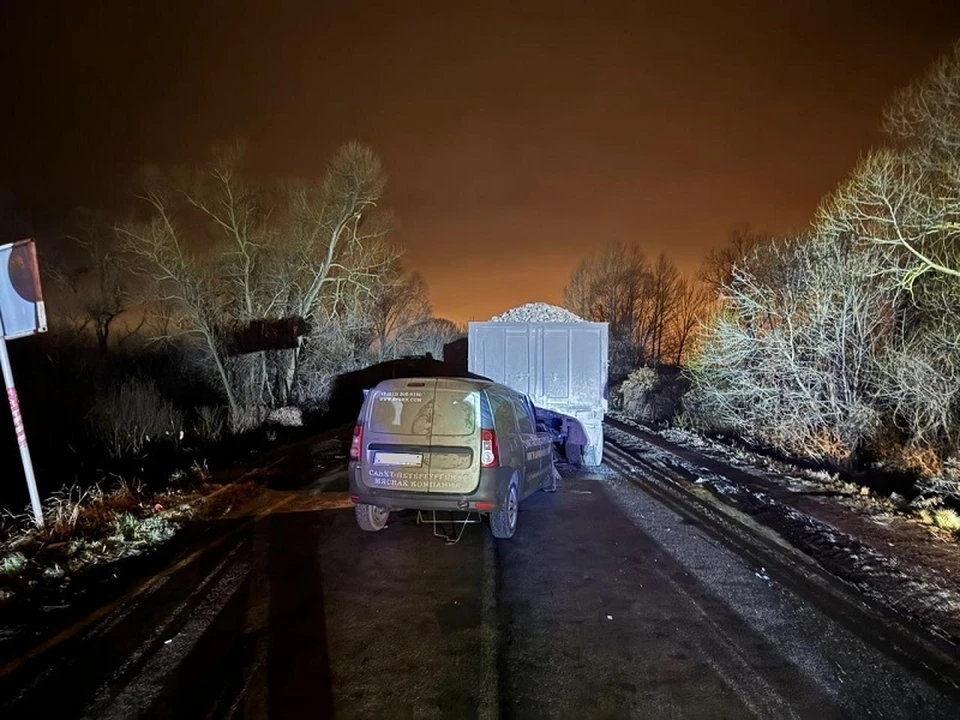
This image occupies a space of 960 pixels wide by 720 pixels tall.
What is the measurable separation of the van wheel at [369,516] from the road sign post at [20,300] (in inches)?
136

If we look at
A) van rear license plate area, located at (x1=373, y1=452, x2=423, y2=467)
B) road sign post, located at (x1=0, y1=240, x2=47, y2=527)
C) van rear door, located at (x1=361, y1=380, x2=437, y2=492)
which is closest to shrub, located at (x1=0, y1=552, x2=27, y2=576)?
road sign post, located at (x1=0, y1=240, x2=47, y2=527)

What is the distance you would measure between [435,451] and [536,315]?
688cm

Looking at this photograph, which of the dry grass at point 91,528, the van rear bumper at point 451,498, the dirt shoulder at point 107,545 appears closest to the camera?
the dirt shoulder at point 107,545

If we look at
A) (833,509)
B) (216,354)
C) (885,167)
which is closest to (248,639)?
(833,509)

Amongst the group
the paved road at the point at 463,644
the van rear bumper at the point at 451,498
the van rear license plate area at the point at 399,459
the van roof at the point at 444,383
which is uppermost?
the van roof at the point at 444,383

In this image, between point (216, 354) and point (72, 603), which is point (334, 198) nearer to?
point (216, 354)

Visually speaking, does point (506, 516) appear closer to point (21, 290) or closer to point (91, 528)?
point (91, 528)

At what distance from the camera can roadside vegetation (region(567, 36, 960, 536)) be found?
11.1 m

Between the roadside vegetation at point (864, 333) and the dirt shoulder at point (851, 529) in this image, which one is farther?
the roadside vegetation at point (864, 333)

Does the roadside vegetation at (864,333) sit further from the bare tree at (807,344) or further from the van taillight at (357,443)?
the van taillight at (357,443)

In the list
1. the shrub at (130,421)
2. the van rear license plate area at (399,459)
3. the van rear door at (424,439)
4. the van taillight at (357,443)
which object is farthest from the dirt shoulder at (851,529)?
the shrub at (130,421)

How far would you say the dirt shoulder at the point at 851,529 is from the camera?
5238 millimetres

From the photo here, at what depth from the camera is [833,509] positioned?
818cm

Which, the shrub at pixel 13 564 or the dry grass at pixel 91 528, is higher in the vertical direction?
the shrub at pixel 13 564
